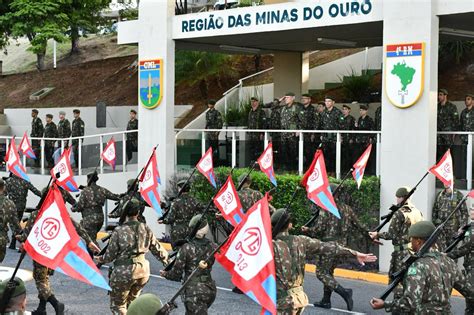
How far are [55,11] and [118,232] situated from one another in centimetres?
2307

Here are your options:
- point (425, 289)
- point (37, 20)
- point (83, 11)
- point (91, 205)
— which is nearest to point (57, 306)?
point (91, 205)

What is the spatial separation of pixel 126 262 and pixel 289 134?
8246 millimetres

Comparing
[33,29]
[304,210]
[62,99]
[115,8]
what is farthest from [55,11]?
[304,210]

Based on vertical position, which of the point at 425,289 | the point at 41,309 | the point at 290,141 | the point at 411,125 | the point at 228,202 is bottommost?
the point at 41,309

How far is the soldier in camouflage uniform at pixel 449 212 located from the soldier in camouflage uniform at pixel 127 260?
5593 mm

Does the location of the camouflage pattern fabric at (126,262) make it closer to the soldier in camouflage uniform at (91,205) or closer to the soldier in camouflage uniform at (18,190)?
the soldier in camouflage uniform at (91,205)

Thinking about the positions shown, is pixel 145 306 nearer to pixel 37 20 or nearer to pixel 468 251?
pixel 468 251

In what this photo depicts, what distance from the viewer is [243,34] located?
17844mm

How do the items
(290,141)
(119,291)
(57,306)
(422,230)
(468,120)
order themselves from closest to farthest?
1. (422,230)
2. (119,291)
3. (57,306)
4. (468,120)
5. (290,141)

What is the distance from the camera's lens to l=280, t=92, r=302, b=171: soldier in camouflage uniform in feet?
56.3

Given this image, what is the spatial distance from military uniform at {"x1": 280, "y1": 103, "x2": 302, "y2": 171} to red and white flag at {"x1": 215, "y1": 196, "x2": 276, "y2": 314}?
31.5ft

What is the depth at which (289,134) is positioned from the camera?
17.4m

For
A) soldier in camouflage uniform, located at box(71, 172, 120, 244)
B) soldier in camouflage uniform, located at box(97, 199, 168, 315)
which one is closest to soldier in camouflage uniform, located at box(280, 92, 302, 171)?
soldier in camouflage uniform, located at box(71, 172, 120, 244)

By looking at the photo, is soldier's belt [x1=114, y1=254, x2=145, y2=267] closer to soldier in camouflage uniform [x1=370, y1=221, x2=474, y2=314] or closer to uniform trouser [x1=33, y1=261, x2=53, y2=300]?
uniform trouser [x1=33, y1=261, x2=53, y2=300]
